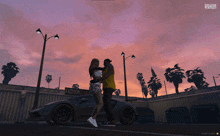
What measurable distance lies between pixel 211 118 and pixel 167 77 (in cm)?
2446

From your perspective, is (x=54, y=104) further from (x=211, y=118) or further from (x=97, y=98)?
(x=211, y=118)

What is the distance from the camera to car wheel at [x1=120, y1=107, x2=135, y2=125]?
5.20 metres

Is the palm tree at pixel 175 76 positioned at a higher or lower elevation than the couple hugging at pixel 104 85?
higher

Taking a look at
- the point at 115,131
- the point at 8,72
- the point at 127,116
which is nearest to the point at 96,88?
the point at 115,131

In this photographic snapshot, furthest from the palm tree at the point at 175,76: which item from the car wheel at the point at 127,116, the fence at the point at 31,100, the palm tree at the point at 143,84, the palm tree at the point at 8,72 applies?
the palm tree at the point at 8,72

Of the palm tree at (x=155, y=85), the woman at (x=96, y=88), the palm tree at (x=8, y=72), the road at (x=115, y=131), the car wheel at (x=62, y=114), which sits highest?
the palm tree at (x=8, y=72)

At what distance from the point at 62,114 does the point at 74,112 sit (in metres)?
0.42

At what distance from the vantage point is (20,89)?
13875 millimetres

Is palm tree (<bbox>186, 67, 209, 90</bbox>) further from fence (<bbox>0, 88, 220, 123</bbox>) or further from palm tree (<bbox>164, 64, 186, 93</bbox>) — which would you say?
fence (<bbox>0, 88, 220, 123</bbox>)

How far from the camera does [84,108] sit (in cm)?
513

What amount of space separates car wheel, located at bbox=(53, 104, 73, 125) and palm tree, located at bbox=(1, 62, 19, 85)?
6550 cm

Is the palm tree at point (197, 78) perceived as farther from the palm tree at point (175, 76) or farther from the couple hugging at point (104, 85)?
the couple hugging at point (104, 85)

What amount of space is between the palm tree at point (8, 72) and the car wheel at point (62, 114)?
65495 millimetres

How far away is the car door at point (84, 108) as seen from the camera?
499cm
